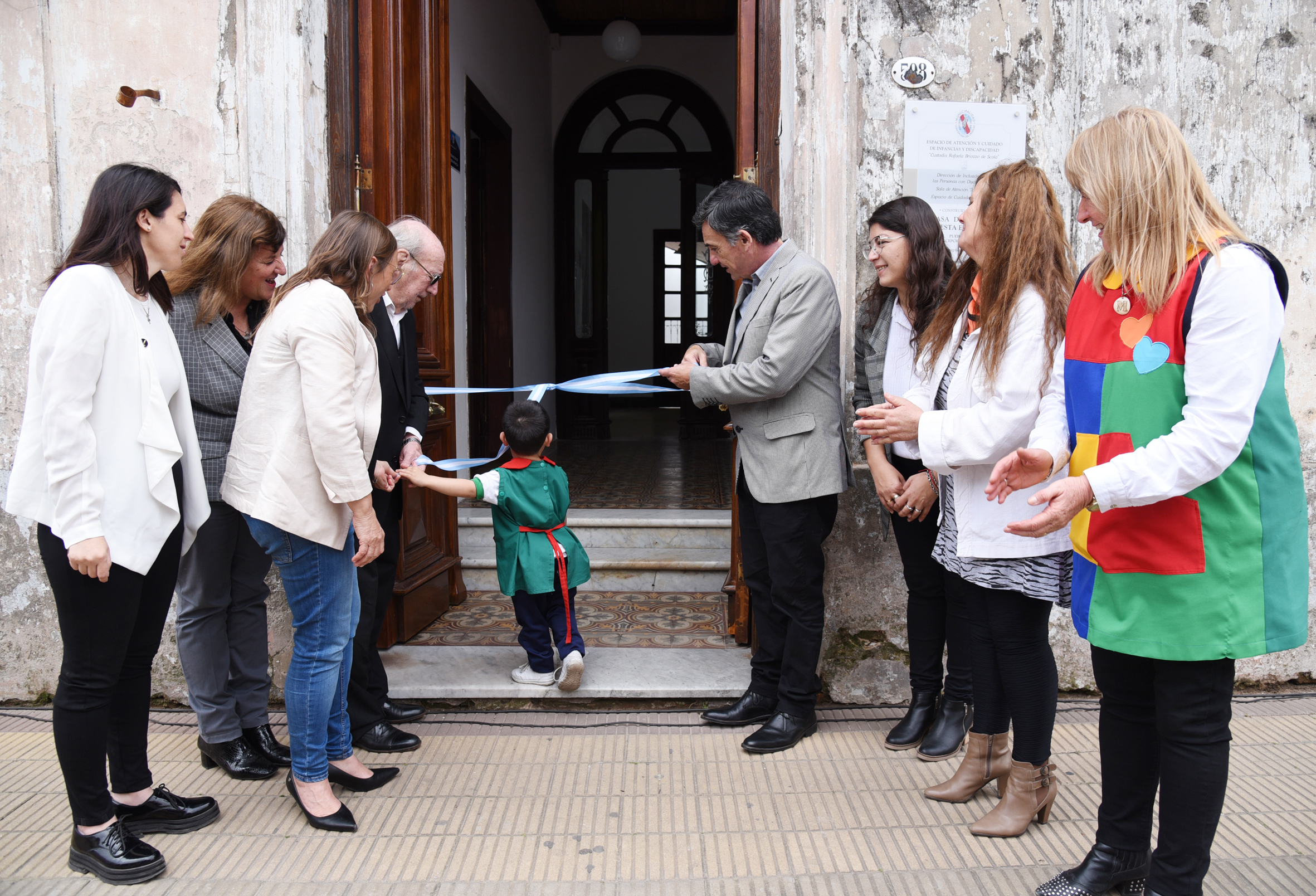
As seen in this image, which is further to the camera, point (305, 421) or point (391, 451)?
point (391, 451)

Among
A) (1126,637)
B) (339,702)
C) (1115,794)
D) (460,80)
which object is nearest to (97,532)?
(339,702)

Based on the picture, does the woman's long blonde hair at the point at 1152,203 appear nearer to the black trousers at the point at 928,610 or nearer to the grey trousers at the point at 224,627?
the black trousers at the point at 928,610

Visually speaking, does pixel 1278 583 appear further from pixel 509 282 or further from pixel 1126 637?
pixel 509 282

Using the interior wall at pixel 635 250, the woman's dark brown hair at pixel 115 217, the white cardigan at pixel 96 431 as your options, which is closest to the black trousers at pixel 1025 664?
the white cardigan at pixel 96 431

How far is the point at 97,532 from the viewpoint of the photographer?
2008 millimetres

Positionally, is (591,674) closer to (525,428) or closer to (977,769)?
(525,428)

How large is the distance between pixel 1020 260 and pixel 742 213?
0.97m

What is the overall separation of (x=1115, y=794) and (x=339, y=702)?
2.11 m

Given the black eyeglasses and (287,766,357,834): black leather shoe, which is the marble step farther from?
the black eyeglasses

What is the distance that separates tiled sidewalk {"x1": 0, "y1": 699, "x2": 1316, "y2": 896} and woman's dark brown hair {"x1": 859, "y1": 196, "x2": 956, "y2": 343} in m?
1.47

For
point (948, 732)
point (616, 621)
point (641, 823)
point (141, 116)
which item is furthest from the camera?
point (616, 621)

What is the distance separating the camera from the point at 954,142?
3293 mm

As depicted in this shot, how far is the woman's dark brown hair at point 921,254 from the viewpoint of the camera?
281cm

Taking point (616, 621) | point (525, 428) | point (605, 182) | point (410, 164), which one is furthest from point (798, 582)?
point (605, 182)
